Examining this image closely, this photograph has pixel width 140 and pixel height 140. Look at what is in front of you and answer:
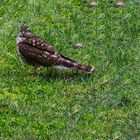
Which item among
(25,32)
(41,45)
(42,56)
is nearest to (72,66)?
(42,56)

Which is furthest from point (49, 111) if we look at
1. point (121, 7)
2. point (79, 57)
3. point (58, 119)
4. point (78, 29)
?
point (121, 7)

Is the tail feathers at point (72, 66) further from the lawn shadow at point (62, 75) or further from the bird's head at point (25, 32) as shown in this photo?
the bird's head at point (25, 32)

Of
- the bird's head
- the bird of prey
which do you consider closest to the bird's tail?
the bird of prey

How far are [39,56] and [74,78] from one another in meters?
0.72

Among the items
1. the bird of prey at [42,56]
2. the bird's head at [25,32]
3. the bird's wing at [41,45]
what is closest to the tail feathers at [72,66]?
the bird of prey at [42,56]

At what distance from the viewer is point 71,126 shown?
34.1 ft

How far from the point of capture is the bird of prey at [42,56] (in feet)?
39.4

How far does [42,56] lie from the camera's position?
12.1 metres

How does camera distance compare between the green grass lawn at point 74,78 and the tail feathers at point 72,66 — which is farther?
the tail feathers at point 72,66

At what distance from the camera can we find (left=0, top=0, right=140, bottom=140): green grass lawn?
34.0 feet

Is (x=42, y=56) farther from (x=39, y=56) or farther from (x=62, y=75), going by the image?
(x=62, y=75)

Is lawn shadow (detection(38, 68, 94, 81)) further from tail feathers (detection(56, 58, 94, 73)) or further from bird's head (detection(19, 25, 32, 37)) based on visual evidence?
bird's head (detection(19, 25, 32, 37))

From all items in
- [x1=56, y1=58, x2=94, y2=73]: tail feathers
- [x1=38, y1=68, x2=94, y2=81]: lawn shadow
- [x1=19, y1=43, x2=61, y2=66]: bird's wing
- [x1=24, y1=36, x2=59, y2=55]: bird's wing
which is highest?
[x1=24, y1=36, x2=59, y2=55]: bird's wing

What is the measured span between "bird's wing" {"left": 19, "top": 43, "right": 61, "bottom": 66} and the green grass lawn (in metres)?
0.27
